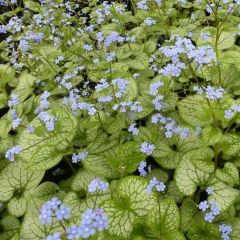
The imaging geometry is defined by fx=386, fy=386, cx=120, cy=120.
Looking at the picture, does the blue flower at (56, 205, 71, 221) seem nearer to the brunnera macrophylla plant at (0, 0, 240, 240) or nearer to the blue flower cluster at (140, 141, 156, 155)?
the brunnera macrophylla plant at (0, 0, 240, 240)

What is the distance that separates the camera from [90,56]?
4.05m

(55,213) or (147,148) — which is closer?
(55,213)

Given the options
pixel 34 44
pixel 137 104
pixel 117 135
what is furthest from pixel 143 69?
pixel 34 44

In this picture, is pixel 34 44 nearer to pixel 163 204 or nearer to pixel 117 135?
pixel 117 135

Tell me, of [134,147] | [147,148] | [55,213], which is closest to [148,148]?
[147,148]

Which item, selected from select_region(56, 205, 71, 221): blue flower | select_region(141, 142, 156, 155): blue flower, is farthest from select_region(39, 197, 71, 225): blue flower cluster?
select_region(141, 142, 156, 155): blue flower

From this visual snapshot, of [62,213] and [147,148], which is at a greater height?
[62,213]

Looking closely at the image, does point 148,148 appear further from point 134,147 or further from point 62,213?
point 62,213

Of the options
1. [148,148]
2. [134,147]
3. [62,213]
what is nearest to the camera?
[62,213]

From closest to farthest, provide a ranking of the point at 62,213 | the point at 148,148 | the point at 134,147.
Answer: the point at 62,213 < the point at 148,148 < the point at 134,147

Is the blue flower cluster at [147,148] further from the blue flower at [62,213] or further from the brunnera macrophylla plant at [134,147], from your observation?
the blue flower at [62,213]

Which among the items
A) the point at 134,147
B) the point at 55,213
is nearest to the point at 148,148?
the point at 134,147

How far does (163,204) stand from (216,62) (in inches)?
43.7

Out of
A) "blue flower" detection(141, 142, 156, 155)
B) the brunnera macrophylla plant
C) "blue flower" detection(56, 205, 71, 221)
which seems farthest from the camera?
"blue flower" detection(141, 142, 156, 155)
